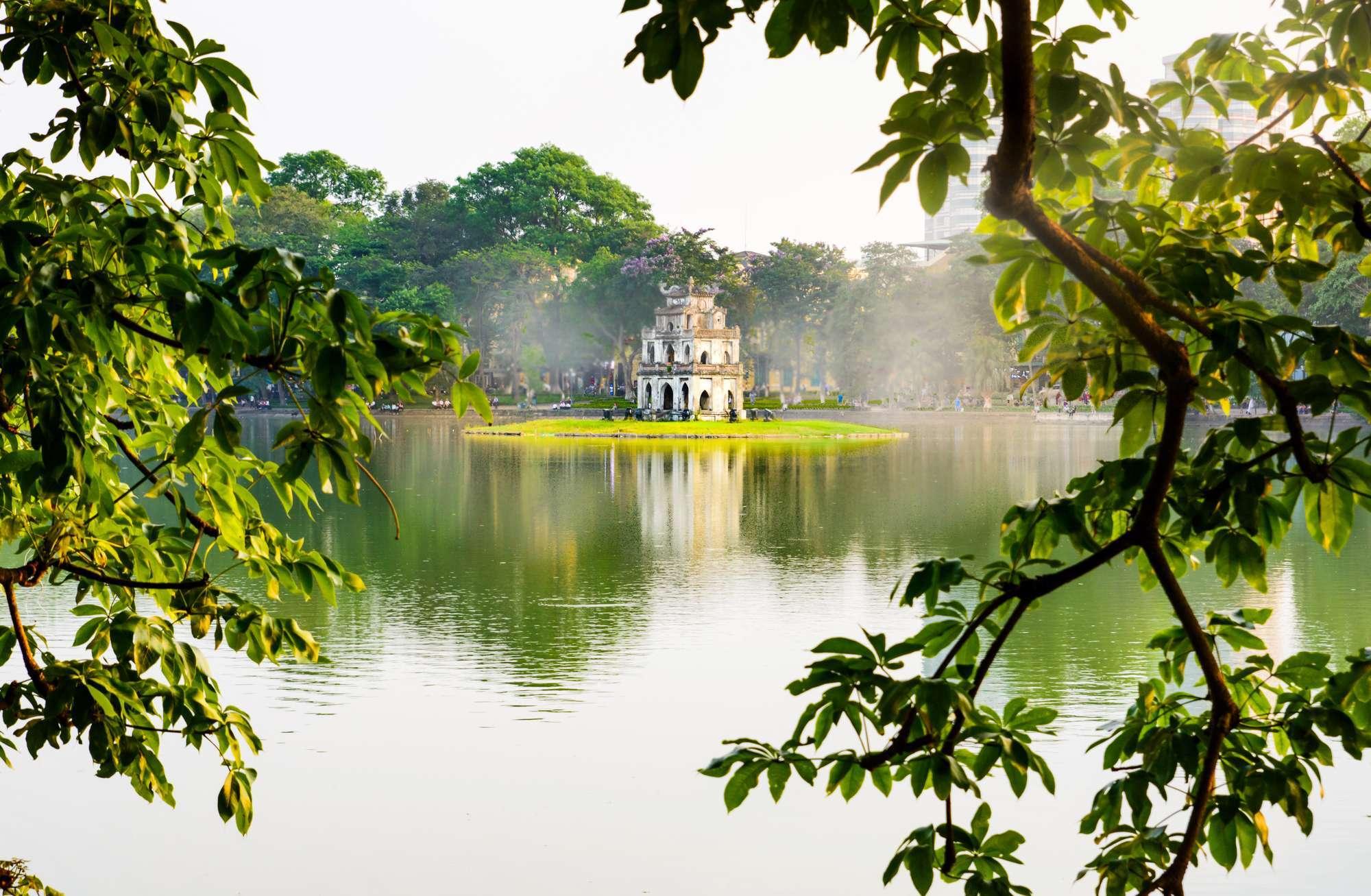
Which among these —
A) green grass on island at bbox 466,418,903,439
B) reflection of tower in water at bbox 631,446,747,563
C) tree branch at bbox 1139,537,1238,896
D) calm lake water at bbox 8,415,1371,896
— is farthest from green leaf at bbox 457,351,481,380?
green grass on island at bbox 466,418,903,439

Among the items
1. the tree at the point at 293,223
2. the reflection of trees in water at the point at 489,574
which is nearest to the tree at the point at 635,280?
the tree at the point at 293,223

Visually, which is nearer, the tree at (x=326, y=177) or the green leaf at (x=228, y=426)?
the green leaf at (x=228, y=426)

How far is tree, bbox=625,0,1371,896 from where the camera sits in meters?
1.60

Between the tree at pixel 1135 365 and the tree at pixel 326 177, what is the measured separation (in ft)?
236

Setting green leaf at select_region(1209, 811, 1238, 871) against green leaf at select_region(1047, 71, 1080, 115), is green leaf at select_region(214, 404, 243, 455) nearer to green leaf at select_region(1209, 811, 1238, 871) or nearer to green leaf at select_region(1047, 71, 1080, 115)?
green leaf at select_region(1047, 71, 1080, 115)

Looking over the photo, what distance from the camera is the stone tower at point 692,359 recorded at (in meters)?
46.2

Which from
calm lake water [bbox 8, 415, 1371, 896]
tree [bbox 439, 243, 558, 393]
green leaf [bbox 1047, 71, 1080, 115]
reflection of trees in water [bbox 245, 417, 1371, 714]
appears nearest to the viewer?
green leaf [bbox 1047, 71, 1080, 115]

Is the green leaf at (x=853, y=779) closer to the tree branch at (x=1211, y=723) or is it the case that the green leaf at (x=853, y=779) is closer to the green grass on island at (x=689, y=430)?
the tree branch at (x=1211, y=723)

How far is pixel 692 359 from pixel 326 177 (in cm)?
3303

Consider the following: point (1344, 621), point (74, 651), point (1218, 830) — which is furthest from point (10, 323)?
point (1344, 621)

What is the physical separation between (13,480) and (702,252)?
164ft

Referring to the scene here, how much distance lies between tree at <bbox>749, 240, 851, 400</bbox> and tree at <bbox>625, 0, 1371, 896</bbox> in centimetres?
5574

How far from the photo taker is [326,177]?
7219 centimetres

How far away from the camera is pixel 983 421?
5069 centimetres
